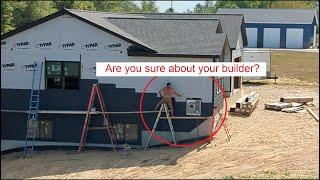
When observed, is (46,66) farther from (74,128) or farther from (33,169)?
(33,169)

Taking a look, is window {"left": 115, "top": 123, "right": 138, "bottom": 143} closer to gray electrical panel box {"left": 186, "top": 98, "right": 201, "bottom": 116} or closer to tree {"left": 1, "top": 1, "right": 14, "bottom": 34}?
gray electrical panel box {"left": 186, "top": 98, "right": 201, "bottom": 116}

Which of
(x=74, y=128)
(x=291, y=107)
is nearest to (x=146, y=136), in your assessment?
(x=74, y=128)

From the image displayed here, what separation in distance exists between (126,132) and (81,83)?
8.51ft

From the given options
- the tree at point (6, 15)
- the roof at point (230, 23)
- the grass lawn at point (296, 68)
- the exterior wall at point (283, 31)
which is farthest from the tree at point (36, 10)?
the exterior wall at point (283, 31)

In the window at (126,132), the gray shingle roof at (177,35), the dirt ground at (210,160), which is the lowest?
the dirt ground at (210,160)

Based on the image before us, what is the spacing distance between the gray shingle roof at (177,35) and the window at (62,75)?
294cm

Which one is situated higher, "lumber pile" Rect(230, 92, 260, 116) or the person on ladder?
the person on ladder

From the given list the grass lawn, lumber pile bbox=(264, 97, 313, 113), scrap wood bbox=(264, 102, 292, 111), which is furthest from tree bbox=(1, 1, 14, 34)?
scrap wood bbox=(264, 102, 292, 111)

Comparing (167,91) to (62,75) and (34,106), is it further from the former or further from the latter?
(34,106)

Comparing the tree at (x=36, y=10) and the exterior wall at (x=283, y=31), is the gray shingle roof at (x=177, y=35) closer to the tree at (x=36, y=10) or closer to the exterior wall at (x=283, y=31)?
the tree at (x=36, y=10)

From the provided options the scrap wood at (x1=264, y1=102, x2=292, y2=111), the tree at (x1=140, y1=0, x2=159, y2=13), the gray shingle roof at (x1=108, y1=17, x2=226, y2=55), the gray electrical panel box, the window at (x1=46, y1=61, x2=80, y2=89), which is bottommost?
the scrap wood at (x1=264, y1=102, x2=292, y2=111)

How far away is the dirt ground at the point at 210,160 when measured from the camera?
15.3 m

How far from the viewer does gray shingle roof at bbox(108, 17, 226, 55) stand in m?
19.4

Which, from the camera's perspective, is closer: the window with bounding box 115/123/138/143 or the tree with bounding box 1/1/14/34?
the window with bounding box 115/123/138/143
